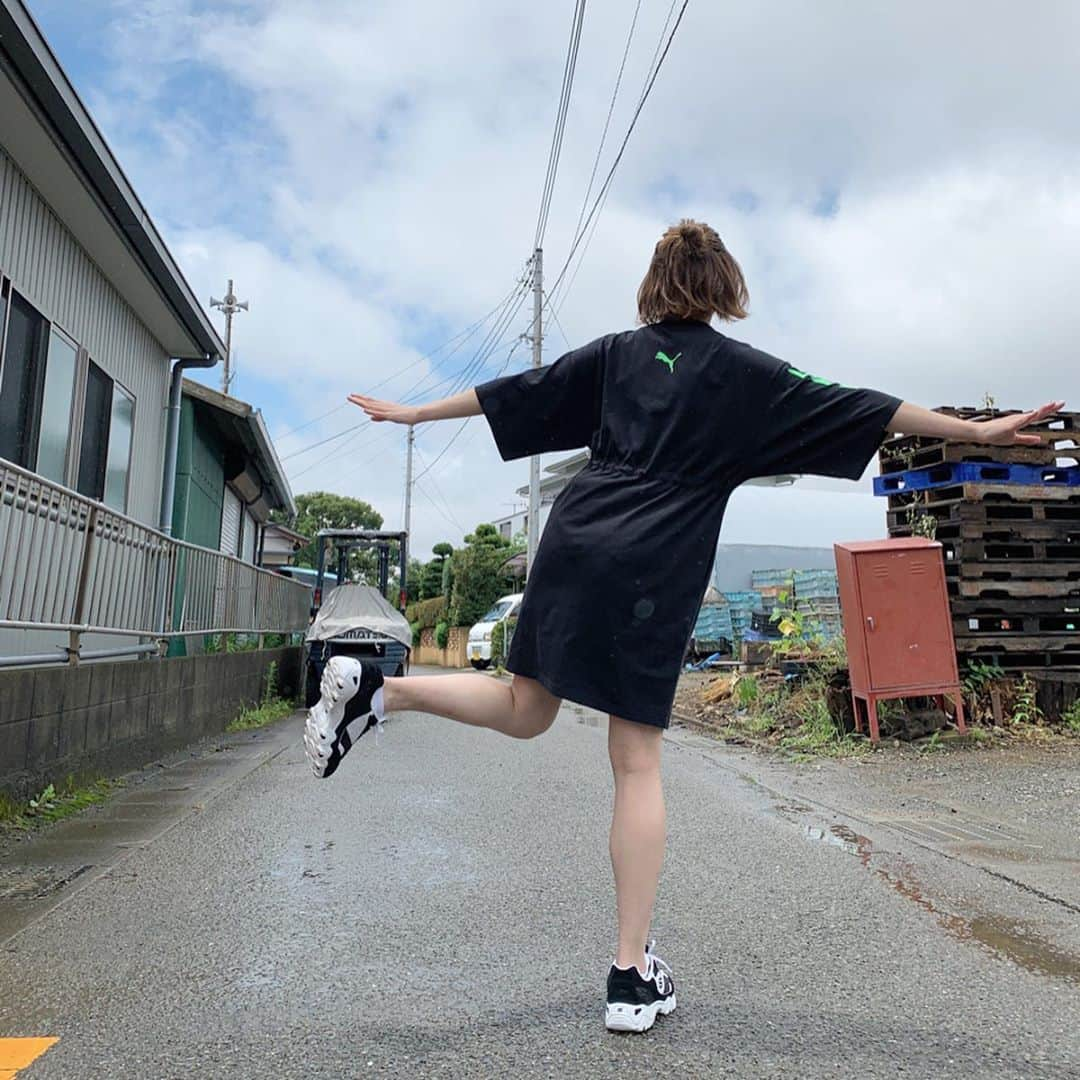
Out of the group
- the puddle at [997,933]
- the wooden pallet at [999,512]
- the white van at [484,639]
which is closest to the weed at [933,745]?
the wooden pallet at [999,512]

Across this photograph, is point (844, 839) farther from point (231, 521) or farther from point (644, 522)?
point (231, 521)

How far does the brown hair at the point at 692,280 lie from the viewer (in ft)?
8.78

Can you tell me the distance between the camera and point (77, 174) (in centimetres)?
680

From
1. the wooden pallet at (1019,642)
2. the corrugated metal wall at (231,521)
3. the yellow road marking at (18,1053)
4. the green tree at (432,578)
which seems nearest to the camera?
the yellow road marking at (18,1053)

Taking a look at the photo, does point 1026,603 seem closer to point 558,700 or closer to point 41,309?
point 558,700

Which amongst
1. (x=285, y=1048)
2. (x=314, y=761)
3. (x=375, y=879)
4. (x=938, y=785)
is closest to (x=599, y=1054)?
(x=285, y=1048)

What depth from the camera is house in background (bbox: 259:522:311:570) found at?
87.9ft

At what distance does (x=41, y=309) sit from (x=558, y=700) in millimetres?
6275

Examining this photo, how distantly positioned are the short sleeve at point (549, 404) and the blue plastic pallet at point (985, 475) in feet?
20.3

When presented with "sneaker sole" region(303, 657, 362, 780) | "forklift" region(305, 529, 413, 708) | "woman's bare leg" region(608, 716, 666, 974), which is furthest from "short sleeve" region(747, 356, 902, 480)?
"forklift" region(305, 529, 413, 708)

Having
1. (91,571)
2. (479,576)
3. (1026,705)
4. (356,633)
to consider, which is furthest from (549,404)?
(479,576)

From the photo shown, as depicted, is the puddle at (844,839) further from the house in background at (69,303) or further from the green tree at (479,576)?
the green tree at (479,576)

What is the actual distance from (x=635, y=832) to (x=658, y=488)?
0.86 meters

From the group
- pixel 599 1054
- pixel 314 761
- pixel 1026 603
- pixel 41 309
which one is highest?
pixel 41 309
